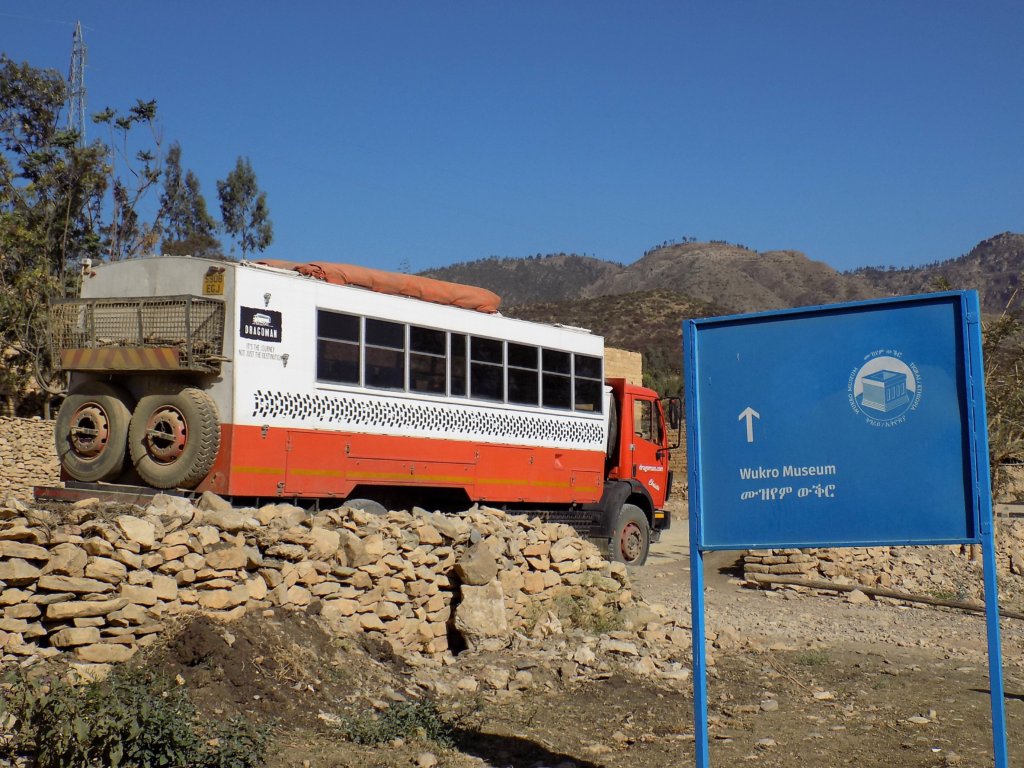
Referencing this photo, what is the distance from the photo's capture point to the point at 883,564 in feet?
49.4

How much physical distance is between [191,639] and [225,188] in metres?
38.4

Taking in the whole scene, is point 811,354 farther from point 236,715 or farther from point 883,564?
point 883,564

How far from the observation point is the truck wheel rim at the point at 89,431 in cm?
1098

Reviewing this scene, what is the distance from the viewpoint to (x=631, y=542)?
624 inches

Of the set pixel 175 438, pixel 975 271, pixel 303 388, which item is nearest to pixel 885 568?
pixel 303 388

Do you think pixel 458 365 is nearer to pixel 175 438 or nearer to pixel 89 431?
pixel 175 438

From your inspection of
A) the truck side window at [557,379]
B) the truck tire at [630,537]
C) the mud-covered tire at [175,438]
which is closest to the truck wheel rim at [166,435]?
the mud-covered tire at [175,438]

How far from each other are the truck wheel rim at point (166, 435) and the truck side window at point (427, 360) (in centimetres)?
274

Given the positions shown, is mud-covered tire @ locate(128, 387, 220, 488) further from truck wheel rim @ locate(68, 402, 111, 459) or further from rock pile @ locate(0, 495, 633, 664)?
rock pile @ locate(0, 495, 633, 664)

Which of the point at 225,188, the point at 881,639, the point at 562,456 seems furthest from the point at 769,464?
the point at 225,188

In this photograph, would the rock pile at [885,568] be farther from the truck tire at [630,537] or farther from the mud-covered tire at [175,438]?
the mud-covered tire at [175,438]

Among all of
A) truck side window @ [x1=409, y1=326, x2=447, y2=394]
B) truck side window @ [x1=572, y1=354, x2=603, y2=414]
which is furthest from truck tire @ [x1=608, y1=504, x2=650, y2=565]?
truck side window @ [x1=409, y1=326, x2=447, y2=394]

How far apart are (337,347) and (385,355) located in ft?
2.27

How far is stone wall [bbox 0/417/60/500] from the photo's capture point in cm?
2138
